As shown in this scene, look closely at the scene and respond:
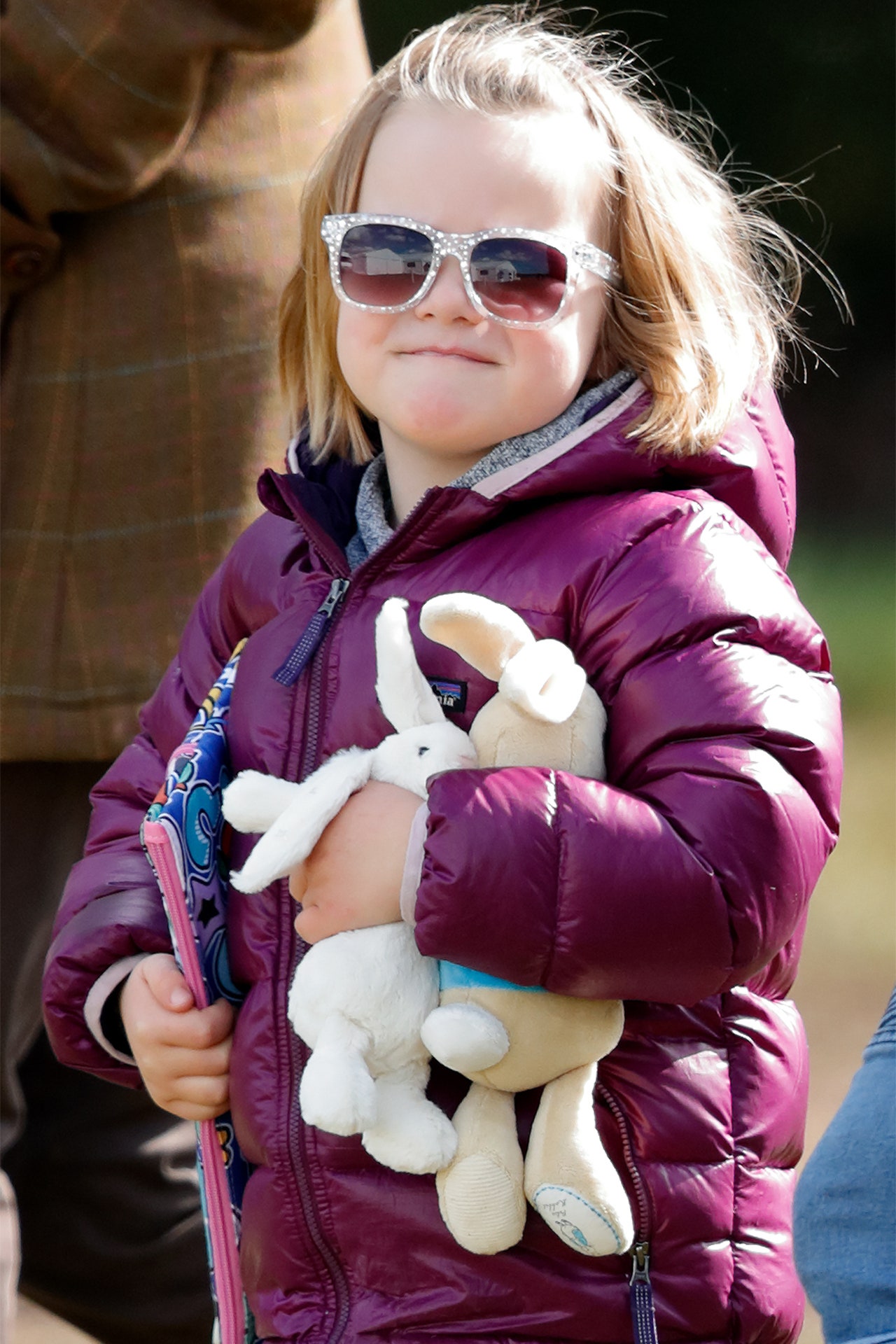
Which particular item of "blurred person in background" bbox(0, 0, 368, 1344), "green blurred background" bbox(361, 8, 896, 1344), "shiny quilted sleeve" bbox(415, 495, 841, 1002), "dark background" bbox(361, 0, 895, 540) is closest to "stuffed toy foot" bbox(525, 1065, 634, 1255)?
"shiny quilted sleeve" bbox(415, 495, 841, 1002)

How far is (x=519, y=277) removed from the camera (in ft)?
4.97

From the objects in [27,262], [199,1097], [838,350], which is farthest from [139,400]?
[838,350]

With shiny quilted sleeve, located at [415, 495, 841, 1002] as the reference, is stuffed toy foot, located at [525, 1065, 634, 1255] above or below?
below

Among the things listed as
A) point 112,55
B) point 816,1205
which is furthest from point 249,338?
point 816,1205

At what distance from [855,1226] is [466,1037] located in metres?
0.40

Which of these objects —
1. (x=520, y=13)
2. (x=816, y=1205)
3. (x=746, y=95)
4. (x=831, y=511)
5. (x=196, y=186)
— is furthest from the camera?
(x=831, y=511)

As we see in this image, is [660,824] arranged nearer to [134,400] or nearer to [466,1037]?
[466,1037]

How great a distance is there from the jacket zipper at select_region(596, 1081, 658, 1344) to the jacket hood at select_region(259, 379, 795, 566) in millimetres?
583

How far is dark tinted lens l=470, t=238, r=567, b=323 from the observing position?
4.93 ft

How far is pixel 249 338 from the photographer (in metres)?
2.17

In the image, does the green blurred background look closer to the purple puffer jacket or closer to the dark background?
the dark background

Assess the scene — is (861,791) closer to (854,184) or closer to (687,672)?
(854,184)

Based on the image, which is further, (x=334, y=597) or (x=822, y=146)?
(x=822, y=146)

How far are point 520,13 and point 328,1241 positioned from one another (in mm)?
1417
